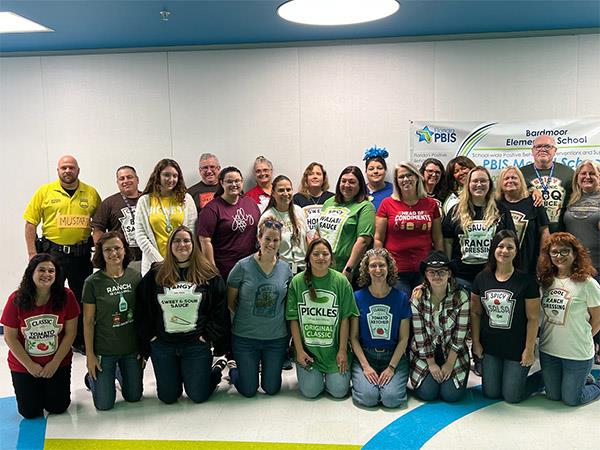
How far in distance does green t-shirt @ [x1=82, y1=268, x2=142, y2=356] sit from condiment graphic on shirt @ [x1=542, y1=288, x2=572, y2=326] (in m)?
2.66

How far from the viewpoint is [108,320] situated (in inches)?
131

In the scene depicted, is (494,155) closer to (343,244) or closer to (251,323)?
(343,244)

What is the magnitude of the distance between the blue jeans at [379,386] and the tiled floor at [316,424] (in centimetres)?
6

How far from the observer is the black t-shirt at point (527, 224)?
374 cm

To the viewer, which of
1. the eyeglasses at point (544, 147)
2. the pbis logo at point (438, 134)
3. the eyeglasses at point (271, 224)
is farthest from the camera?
the pbis logo at point (438, 134)

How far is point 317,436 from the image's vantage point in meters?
2.96

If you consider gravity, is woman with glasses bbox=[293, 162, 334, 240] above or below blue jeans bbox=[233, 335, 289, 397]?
above

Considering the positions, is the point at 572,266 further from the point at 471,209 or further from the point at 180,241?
the point at 180,241

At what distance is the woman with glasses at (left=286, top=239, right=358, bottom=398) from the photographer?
A: 3.40 meters

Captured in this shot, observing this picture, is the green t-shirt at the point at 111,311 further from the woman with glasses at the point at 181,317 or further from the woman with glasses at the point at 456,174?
the woman with glasses at the point at 456,174

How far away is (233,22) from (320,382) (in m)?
2.79

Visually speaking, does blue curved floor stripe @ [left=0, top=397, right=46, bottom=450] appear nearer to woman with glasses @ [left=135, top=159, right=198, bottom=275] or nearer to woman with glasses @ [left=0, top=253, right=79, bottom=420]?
woman with glasses @ [left=0, top=253, right=79, bottom=420]

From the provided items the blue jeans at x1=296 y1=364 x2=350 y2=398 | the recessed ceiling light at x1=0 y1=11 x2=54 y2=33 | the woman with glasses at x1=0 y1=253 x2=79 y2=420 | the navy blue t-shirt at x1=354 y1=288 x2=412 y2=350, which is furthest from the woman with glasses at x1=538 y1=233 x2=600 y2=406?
the recessed ceiling light at x1=0 y1=11 x2=54 y2=33

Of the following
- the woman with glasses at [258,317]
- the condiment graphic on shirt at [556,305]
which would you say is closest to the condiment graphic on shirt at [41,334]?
the woman with glasses at [258,317]
